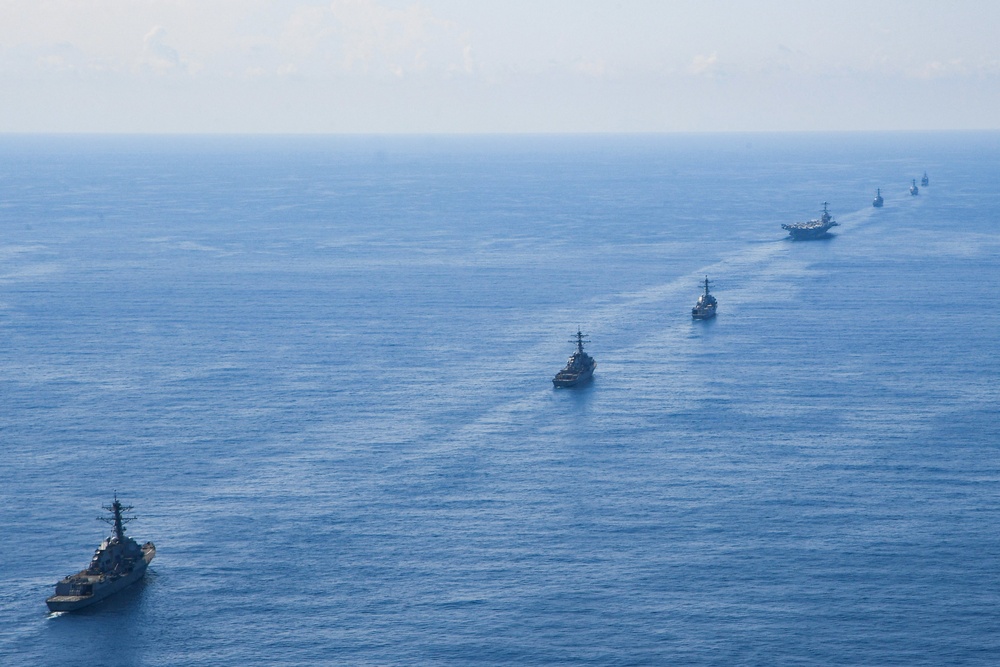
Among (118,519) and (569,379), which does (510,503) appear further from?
(569,379)

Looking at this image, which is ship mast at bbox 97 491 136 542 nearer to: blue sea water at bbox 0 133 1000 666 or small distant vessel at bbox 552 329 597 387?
blue sea water at bbox 0 133 1000 666

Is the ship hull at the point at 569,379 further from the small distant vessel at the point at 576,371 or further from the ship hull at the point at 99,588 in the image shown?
the ship hull at the point at 99,588

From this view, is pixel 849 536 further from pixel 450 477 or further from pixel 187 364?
pixel 187 364

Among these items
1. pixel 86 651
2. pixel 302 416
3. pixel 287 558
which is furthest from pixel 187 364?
pixel 86 651

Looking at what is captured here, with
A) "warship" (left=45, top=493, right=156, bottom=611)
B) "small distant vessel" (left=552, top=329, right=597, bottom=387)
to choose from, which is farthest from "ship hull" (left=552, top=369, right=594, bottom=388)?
"warship" (left=45, top=493, right=156, bottom=611)

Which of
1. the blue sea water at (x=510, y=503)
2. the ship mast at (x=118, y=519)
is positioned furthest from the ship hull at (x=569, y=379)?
the ship mast at (x=118, y=519)

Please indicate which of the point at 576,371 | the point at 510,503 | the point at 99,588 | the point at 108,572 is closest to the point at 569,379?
the point at 576,371
